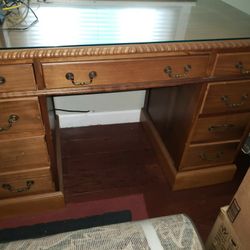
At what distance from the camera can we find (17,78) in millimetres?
830

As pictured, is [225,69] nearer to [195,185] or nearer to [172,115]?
[172,115]

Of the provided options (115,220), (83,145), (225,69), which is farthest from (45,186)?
(225,69)

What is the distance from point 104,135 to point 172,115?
22.5 inches

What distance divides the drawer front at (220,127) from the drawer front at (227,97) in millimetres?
43

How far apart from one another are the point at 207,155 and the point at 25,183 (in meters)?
0.89

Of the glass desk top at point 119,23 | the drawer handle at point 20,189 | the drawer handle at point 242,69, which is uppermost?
the glass desk top at point 119,23

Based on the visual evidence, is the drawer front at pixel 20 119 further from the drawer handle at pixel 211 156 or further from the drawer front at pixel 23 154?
the drawer handle at pixel 211 156

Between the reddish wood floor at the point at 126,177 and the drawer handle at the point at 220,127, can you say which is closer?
the drawer handle at the point at 220,127

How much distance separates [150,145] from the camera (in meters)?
1.73

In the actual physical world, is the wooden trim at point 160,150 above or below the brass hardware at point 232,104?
below

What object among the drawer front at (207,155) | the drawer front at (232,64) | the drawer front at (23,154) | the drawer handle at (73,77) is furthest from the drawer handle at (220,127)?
the drawer front at (23,154)

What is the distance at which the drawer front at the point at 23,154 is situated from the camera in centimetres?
100

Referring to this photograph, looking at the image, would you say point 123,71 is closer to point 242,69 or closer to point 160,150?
point 242,69

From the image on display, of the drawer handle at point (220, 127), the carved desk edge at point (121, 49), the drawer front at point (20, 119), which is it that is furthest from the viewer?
the drawer handle at point (220, 127)
